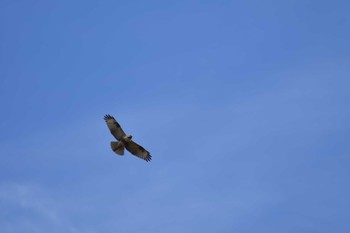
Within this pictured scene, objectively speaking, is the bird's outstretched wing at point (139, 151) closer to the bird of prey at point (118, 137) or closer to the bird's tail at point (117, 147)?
the bird of prey at point (118, 137)

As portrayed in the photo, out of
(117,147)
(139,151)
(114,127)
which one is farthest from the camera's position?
(139,151)

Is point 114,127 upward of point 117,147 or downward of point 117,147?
upward

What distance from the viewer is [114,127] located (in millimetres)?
45312

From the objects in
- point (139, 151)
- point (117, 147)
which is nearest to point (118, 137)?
point (117, 147)

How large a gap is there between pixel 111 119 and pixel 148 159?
2799mm

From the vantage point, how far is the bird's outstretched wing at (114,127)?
4528 cm

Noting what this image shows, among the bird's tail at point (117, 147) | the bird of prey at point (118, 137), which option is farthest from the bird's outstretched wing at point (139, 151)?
the bird's tail at point (117, 147)

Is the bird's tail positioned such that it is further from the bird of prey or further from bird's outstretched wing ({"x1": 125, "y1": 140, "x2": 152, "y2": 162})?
bird's outstretched wing ({"x1": 125, "y1": 140, "x2": 152, "y2": 162})

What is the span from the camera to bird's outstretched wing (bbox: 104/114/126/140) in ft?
149

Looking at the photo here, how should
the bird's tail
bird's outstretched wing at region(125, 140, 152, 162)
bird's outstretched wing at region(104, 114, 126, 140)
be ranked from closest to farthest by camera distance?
the bird's tail < bird's outstretched wing at region(104, 114, 126, 140) < bird's outstretched wing at region(125, 140, 152, 162)

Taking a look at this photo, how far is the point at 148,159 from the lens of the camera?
46.2m

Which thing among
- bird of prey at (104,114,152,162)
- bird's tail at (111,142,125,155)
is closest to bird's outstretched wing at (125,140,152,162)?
bird of prey at (104,114,152,162)

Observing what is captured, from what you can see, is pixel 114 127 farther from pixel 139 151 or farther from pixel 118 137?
pixel 139 151

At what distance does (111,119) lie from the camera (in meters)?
45.4
